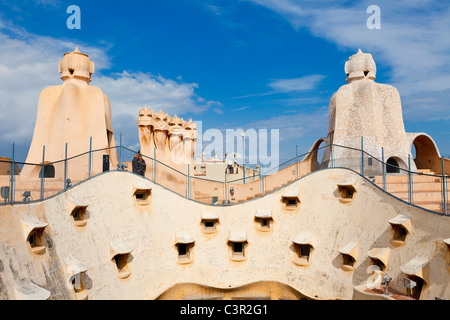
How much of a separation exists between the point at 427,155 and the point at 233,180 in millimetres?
14161

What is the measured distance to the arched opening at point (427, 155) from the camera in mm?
22938

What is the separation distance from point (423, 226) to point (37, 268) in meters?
13.8

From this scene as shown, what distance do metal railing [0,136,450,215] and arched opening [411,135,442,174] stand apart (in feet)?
12.3

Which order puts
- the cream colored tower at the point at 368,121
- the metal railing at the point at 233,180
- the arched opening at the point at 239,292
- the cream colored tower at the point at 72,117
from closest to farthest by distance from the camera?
1. the metal railing at the point at 233,180
2. the arched opening at the point at 239,292
3. the cream colored tower at the point at 72,117
4. the cream colored tower at the point at 368,121

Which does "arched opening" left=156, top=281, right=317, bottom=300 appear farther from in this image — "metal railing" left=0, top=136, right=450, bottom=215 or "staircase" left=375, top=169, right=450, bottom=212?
"staircase" left=375, top=169, right=450, bottom=212

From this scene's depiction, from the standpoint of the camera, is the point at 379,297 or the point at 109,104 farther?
the point at 109,104

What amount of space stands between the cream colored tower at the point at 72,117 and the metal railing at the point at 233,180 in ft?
3.19

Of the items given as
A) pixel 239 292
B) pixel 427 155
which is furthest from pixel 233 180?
pixel 427 155

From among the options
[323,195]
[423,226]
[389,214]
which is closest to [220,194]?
[323,195]

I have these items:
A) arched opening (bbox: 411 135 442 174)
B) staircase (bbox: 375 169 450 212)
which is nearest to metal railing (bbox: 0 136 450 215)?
staircase (bbox: 375 169 450 212)

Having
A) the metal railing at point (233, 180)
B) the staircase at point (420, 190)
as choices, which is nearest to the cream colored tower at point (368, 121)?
the metal railing at point (233, 180)

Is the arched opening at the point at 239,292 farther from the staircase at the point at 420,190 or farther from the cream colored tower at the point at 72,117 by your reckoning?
the cream colored tower at the point at 72,117

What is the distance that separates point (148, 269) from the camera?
1650 centimetres
